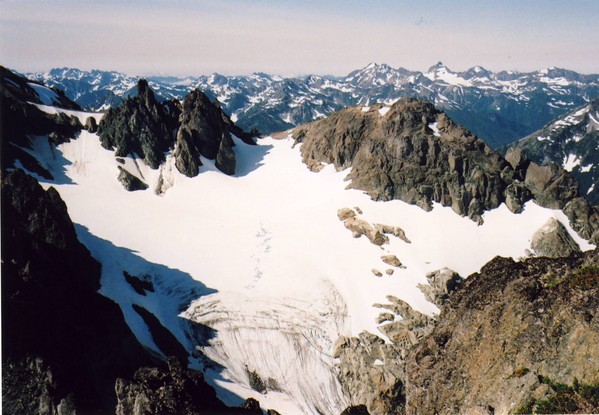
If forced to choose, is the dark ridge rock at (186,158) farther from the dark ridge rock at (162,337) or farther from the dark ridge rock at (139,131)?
the dark ridge rock at (162,337)

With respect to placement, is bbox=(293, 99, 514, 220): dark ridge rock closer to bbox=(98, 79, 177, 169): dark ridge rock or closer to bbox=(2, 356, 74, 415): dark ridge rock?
bbox=(98, 79, 177, 169): dark ridge rock

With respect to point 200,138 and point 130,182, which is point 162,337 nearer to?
point 130,182

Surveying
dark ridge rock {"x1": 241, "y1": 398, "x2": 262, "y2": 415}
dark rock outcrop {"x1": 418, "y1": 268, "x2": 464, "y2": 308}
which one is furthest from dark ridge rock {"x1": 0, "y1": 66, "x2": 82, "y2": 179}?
dark rock outcrop {"x1": 418, "y1": 268, "x2": 464, "y2": 308}

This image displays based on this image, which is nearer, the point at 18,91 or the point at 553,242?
the point at 553,242

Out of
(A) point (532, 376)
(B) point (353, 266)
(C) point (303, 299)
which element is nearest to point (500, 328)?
(A) point (532, 376)

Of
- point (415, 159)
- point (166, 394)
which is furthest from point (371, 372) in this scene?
point (415, 159)

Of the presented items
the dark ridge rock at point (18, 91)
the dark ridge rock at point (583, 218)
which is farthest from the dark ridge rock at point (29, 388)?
the dark ridge rock at point (583, 218)
